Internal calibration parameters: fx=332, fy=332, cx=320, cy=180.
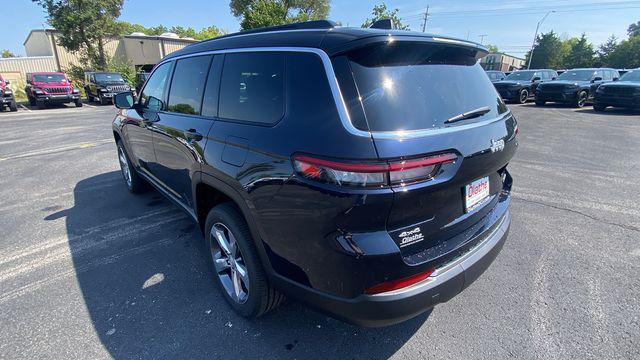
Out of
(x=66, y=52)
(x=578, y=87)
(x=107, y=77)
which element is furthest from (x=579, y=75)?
(x=66, y=52)

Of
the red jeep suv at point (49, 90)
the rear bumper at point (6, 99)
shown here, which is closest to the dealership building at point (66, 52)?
the red jeep suv at point (49, 90)

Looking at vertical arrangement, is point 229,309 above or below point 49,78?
below

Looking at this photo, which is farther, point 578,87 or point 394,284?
Answer: point 578,87

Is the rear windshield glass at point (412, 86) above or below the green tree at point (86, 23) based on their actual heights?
below

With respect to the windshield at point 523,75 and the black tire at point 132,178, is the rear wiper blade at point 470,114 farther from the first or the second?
the windshield at point 523,75

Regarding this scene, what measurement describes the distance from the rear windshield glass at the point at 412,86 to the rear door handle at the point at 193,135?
141cm

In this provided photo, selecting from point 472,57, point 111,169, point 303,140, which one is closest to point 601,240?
point 472,57

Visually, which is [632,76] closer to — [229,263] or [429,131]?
[429,131]

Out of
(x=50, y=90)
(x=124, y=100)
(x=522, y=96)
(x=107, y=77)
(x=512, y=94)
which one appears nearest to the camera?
(x=124, y=100)

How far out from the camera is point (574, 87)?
1554cm

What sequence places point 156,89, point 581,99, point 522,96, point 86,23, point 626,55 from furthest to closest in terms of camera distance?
point 626,55 → point 86,23 → point 522,96 → point 581,99 → point 156,89

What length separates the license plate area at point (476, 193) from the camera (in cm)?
196

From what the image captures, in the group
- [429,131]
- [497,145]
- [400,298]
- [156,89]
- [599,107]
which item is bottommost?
[599,107]

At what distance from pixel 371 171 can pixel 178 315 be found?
191 centimetres
